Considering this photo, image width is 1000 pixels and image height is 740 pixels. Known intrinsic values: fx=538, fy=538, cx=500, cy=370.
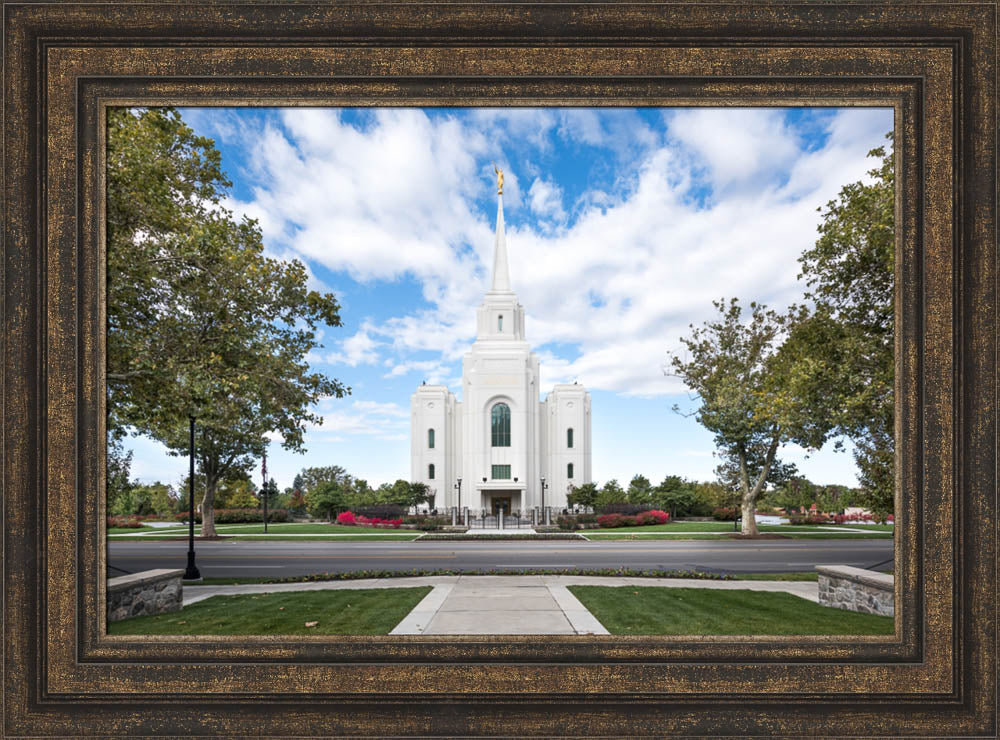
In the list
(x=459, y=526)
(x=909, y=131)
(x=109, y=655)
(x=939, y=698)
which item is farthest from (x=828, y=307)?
(x=459, y=526)

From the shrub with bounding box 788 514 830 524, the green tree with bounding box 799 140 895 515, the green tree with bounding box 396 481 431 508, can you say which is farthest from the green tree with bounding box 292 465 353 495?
the shrub with bounding box 788 514 830 524

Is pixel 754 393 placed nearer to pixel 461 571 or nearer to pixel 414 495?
pixel 461 571

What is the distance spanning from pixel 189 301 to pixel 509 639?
664 centimetres

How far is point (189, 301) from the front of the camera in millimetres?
7895

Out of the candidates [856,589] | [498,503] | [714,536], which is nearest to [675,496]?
[714,536]

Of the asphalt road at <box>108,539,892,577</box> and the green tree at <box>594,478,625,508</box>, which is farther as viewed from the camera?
the green tree at <box>594,478,625,508</box>

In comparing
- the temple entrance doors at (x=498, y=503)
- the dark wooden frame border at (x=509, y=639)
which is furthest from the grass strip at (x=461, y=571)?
the temple entrance doors at (x=498, y=503)

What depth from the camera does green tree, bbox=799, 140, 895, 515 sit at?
813 centimetres

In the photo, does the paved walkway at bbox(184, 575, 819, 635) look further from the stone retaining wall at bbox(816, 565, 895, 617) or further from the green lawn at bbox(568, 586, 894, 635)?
the stone retaining wall at bbox(816, 565, 895, 617)

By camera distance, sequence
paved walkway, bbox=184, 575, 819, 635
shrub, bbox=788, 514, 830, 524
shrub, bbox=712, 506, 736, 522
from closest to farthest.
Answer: paved walkway, bbox=184, 575, 819, 635 → shrub, bbox=712, 506, 736, 522 → shrub, bbox=788, 514, 830, 524

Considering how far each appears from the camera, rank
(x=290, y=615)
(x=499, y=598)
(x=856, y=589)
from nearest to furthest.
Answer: (x=290, y=615)
(x=856, y=589)
(x=499, y=598)

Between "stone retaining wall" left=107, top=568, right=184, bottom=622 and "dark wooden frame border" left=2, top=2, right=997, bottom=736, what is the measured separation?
4.31 ft

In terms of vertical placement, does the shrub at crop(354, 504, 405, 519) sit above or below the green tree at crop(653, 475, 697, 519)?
below

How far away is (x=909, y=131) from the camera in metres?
4.44
